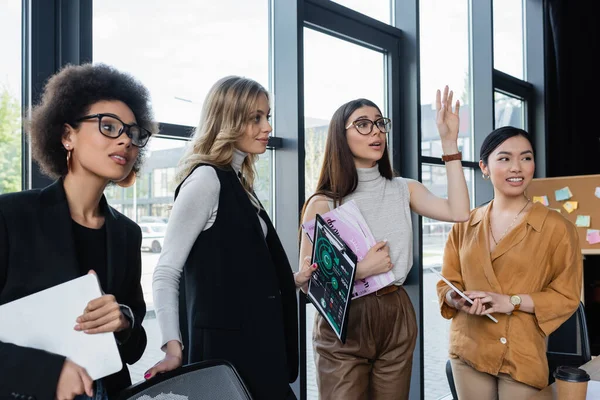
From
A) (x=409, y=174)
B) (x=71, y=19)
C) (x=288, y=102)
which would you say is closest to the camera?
(x=71, y=19)

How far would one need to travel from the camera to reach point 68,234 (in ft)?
3.70

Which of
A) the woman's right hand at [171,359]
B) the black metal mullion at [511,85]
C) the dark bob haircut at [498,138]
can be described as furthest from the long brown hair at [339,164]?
the black metal mullion at [511,85]

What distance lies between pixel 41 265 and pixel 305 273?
0.94m

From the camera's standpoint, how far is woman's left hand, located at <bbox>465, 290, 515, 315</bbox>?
192 centimetres

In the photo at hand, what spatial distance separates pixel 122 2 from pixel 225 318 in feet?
4.05

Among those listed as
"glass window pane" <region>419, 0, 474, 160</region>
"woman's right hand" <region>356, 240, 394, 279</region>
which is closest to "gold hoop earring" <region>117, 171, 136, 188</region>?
"woman's right hand" <region>356, 240, 394, 279</region>

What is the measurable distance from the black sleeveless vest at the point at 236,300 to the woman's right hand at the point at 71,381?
455 millimetres

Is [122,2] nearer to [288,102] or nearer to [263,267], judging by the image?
[288,102]

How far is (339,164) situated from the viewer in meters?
1.95

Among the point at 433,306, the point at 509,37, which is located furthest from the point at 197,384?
the point at 509,37

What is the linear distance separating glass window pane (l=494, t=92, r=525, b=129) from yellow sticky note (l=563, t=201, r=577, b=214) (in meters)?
0.80

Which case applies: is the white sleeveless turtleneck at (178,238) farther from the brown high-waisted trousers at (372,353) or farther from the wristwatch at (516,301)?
the wristwatch at (516,301)

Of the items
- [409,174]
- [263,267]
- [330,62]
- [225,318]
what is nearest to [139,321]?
[225,318]

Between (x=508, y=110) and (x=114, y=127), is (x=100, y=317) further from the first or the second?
(x=508, y=110)
